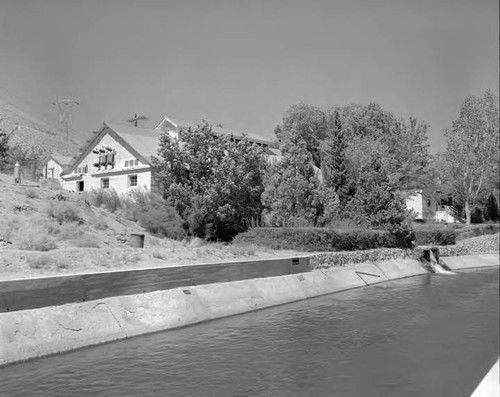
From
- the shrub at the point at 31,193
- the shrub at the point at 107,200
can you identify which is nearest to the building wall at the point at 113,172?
the shrub at the point at 107,200

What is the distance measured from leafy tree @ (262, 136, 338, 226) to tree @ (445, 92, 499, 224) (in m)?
26.0

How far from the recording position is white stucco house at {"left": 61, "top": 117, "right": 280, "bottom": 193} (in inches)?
1476

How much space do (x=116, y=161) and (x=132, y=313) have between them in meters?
28.6

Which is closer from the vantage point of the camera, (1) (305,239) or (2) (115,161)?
(1) (305,239)

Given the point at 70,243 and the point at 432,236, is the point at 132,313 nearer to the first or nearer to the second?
the point at 70,243

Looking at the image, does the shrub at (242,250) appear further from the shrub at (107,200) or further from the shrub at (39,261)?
the shrub at (107,200)

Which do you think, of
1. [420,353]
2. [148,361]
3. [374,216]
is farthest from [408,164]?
[148,361]

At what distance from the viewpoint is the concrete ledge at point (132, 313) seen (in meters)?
10.3

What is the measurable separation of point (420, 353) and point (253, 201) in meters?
18.5

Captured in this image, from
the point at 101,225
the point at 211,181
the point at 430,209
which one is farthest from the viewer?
the point at 430,209

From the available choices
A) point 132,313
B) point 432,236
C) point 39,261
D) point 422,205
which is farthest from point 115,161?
point 422,205

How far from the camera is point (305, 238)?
83.8 ft

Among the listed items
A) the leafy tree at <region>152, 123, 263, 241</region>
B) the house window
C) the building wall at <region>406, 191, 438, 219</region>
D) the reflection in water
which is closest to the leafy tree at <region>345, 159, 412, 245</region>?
the leafy tree at <region>152, 123, 263, 241</region>

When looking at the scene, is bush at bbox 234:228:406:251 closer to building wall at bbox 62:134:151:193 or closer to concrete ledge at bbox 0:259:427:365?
concrete ledge at bbox 0:259:427:365
